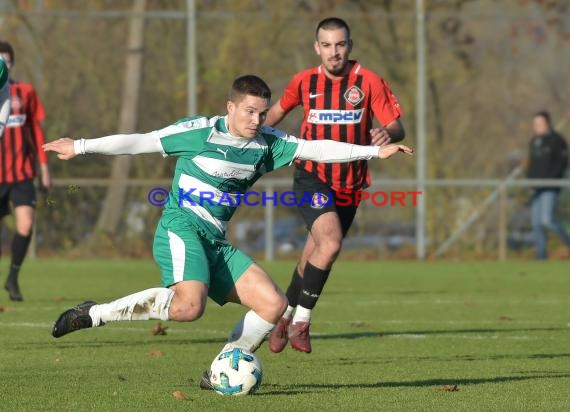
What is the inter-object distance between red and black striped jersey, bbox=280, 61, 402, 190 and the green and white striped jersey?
2.00 m

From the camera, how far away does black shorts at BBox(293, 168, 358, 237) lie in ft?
27.7

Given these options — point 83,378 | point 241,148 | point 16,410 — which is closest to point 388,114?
point 241,148

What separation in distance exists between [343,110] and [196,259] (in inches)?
101

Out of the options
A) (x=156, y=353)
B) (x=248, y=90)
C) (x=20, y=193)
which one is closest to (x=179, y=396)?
(x=248, y=90)

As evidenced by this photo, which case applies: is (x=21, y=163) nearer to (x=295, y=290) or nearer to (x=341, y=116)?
(x=295, y=290)

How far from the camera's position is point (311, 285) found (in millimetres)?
8352

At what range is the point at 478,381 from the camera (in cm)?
666

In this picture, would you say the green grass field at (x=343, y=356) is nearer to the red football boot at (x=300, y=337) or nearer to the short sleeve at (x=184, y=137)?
the red football boot at (x=300, y=337)

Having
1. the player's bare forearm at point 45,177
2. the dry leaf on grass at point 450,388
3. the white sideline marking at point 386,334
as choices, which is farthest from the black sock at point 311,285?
the player's bare forearm at point 45,177

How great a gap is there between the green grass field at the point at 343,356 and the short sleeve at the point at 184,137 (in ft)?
3.91

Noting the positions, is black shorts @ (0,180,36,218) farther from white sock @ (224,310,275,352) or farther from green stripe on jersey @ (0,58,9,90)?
white sock @ (224,310,275,352)

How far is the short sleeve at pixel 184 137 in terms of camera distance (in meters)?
6.43

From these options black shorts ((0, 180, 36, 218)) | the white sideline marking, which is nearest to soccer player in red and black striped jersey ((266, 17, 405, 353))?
the white sideline marking

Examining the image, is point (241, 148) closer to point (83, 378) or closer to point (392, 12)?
point (83, 378)
